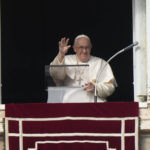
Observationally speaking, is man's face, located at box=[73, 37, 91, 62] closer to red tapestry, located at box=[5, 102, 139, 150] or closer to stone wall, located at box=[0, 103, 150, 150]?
red tapestry, located at box=[5, 102, 139, 150]

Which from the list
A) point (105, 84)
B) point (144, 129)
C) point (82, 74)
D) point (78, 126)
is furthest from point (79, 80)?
point (144, 129)

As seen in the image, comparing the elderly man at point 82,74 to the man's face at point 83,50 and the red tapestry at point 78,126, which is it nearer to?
the man's face at point 83,50

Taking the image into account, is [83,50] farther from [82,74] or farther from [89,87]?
[89,87]

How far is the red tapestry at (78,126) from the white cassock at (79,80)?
284 mm

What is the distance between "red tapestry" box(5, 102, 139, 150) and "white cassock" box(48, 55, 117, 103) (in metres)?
0.28

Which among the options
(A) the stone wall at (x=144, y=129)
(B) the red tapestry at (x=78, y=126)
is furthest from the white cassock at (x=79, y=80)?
(A) the stone wall at (x=144, y=129)

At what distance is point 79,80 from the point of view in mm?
8141

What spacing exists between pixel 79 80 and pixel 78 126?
1.90 feet

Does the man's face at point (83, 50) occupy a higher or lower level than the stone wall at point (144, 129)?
higher

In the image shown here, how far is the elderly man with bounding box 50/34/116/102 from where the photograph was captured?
318 inches

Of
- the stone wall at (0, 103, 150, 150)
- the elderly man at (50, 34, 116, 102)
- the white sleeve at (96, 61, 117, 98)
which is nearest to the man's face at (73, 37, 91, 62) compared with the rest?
the elderly man at (50, 34, 116, 102)

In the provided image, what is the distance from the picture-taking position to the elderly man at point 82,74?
8078 mm

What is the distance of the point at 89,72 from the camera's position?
26.9 ft

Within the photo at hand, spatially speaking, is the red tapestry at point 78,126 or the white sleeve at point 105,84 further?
the white sleeve at point 105,84
